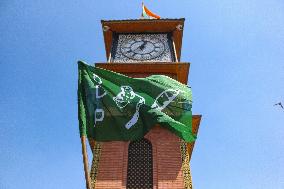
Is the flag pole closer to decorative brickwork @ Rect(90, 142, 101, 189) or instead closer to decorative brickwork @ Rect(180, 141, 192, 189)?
decorative brickwork @ Rect(90, 142, 101, 189)

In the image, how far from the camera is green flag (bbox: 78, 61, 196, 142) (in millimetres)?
11898

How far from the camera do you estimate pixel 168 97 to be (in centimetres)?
1340

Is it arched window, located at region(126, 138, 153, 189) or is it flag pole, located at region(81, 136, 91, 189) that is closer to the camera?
flag pole, located at region(81, 136, 91, 189)

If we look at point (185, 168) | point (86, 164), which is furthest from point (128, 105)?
point (86, 164)

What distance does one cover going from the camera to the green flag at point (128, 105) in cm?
1190

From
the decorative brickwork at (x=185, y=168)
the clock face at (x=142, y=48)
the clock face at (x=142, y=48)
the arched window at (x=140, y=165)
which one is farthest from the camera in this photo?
the clock face at (x=142, y=48)

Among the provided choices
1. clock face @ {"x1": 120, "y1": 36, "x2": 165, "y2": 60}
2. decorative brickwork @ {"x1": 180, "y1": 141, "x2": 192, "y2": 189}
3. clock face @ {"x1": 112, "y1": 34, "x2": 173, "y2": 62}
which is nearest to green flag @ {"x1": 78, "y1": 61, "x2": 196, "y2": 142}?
decorative brickwork @ {"x1": 180, "y1": 141, "x2": 192, "y2": 189}

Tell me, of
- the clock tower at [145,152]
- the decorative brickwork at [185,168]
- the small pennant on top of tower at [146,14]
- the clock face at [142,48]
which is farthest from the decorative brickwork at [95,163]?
the small pennant on top of tower at [146,14]

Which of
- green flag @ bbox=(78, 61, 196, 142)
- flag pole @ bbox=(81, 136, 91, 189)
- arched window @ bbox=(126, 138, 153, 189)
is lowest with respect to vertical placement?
arched window @ bbox=(126, 138, 153, 189)

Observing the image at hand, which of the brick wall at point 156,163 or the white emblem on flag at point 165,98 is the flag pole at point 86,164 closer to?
the white emblem on flag at point 165,98

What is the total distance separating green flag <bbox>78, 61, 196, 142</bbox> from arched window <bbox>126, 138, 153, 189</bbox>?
2.29 m

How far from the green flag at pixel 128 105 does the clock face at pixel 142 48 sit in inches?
223

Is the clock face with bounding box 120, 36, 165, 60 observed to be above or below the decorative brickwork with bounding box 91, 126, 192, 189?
above

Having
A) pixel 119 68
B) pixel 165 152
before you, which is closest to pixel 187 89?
pixel 165 152
